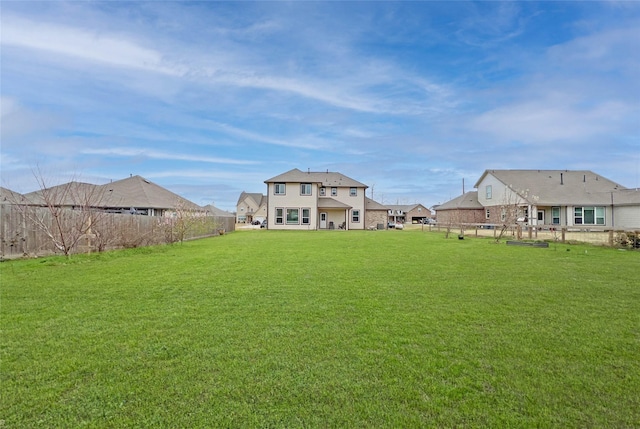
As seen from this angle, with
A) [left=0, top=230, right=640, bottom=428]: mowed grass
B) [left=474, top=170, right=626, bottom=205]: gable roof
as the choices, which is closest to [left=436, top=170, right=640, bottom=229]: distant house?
[left=474, top=170, right=626, bottom=205]: gable roof

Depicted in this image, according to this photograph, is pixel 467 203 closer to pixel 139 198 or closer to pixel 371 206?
pixel 371 206

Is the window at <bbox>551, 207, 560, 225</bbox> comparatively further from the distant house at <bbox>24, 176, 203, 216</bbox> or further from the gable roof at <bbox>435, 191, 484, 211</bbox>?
the distant house at <bbox>24, 176, 203, 216</bbox>

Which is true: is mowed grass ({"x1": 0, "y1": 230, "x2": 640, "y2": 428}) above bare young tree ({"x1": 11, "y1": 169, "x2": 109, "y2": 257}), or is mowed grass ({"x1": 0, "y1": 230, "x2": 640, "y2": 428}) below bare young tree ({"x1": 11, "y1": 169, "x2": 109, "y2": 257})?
below

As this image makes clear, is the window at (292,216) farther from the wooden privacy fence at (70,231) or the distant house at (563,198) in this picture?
the wooden privacy fence at (70,231)

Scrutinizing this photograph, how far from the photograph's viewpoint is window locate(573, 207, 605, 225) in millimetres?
30641

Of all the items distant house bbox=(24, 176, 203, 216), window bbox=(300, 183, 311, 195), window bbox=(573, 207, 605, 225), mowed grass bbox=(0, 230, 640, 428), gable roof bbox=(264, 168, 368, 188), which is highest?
gable roof bbox=(264, 168, 368, 188)

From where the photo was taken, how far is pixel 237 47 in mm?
15984

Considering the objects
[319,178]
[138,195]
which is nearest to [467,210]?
[319,178]

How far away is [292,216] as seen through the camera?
116ft

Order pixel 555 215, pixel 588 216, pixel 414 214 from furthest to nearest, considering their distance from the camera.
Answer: pixel 414 214 < pixel 555 215 < pixel 588 216

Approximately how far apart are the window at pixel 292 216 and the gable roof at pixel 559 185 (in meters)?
21.1

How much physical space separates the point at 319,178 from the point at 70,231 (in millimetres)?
30389

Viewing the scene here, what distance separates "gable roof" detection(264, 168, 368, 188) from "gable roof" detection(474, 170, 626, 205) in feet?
51.1

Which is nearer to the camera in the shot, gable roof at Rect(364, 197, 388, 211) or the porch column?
the porch column
